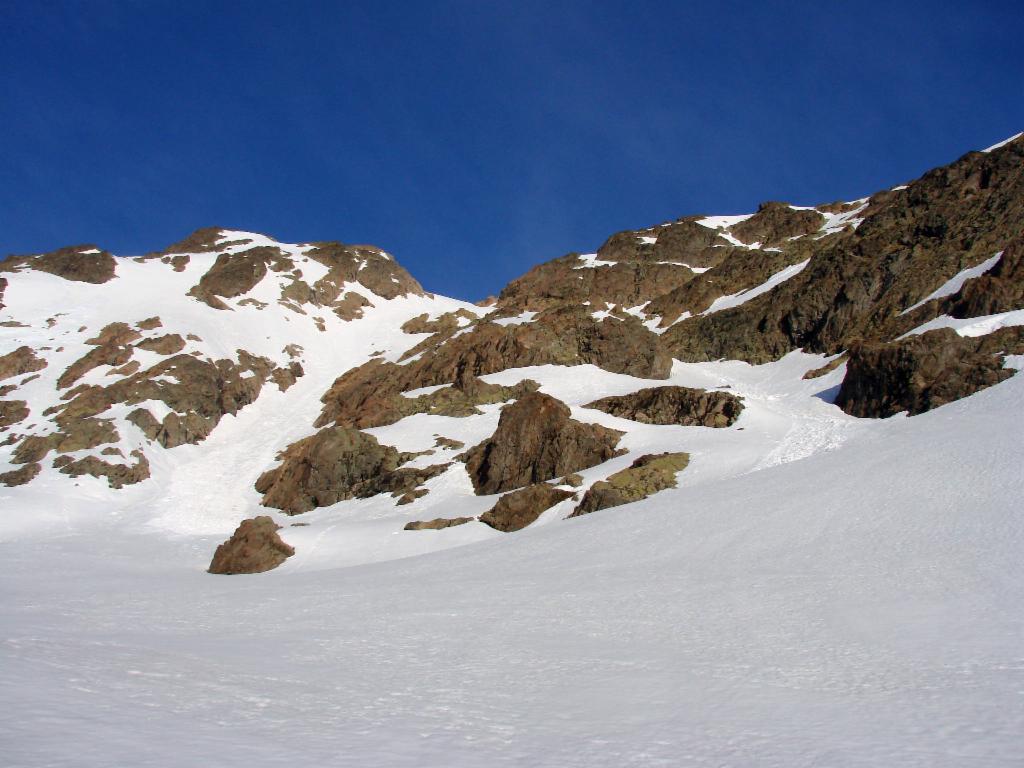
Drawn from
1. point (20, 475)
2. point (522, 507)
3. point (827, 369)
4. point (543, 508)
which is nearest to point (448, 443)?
point (522, 507)

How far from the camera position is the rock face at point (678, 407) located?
44.9 meters

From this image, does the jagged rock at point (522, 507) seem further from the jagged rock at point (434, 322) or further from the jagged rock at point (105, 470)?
the jagged rock at point (434, 322)

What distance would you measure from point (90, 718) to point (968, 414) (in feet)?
125

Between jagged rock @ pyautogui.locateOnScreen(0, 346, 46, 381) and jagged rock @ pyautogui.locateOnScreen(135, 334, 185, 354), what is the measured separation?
9.52 m

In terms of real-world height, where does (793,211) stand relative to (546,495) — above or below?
above

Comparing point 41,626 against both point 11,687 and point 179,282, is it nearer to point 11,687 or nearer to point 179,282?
point 11,687

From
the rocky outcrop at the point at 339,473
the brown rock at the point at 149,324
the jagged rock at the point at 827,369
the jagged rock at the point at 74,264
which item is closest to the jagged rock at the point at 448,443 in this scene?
the rocky outcrop at the point at 339,473

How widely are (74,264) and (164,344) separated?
3086 cm

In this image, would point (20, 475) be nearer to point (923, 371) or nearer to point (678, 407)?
point (678, 407)

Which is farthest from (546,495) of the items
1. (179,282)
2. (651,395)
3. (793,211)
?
(793,211)

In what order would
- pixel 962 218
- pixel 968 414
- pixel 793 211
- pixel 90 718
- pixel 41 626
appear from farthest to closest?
pixel 793 211, pixel 962 218, pixel 968 414, pixel 41 626, pixel 90 718

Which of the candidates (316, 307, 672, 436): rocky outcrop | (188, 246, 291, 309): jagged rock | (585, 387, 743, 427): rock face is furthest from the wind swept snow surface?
(188, 246, 291, 309): jagged rock

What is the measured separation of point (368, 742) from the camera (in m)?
7.34

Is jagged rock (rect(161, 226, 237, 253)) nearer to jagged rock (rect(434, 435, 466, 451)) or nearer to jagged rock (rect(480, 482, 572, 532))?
jagged rock (rect(434, 435, 466, 451))
